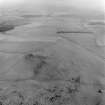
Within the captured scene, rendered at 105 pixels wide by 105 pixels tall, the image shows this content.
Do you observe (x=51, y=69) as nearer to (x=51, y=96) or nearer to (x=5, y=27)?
(x=51, y=96)

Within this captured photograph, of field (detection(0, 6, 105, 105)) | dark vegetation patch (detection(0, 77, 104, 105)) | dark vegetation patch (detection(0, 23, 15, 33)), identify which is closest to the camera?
dark vegetation patch (detection(0, 77, 104, 105))

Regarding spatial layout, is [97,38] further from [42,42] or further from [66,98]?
[66,98]

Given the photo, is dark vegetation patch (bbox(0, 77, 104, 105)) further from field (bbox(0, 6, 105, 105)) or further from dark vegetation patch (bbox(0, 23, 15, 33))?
dark vegetation patch (bbox(0, 23, 15, 33))

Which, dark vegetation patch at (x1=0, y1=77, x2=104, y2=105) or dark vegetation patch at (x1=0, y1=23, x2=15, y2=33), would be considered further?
dark vegetation patch at (x1=0, y1=23, x2=15, y2=33)

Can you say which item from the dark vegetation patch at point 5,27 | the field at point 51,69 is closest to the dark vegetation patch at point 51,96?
the field at point 51,69

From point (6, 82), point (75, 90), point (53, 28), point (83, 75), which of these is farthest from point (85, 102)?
point (53, 28)

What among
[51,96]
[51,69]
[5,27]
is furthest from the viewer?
[5,27]

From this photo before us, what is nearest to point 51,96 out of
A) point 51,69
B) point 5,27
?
point 51,69

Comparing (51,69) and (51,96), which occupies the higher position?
(51,69)

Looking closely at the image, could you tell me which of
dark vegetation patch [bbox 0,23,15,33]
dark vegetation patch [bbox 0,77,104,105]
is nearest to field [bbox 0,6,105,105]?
dark vegetation patch [bbox 0,77,104,105]
